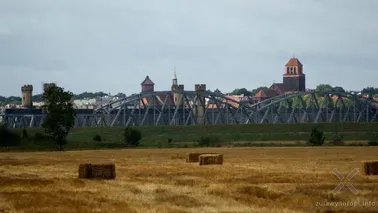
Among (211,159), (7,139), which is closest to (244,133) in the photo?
(7,139)

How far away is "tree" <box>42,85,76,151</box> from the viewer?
10949 cm

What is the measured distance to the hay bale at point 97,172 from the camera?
4438 centimetres

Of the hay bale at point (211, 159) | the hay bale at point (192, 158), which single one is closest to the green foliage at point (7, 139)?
the hay bale at point (192, 158)

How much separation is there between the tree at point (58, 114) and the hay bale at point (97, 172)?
206ft

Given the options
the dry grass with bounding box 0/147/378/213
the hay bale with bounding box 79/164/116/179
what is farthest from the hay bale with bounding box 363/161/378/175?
the hay bale with bounding box 79/164/116/179

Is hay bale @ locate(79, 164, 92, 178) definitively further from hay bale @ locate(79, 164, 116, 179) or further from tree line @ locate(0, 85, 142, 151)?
tree line @ locate(0, 85, 142, 151)

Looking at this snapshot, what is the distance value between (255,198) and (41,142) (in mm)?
85172

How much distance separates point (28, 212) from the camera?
3042 centimetres

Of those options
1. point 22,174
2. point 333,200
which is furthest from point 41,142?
point 333,200

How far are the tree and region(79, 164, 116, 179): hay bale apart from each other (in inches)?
2476

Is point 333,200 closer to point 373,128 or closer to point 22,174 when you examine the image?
point 22,174

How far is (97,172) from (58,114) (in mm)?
65704

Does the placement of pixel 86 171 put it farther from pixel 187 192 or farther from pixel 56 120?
pixel 56 120

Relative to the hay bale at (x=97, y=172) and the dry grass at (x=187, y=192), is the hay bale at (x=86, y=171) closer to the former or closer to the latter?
the hay bale at (x=97, y=172)
